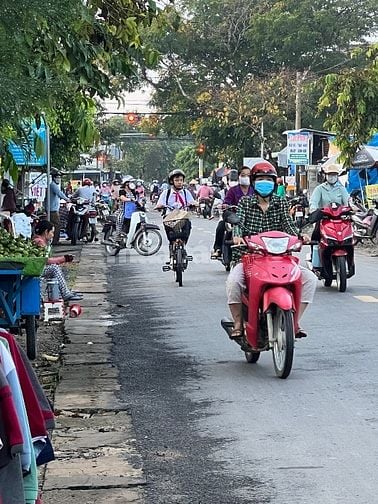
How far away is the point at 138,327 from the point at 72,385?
355 centimetres

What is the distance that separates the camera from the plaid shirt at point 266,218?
31.3ft

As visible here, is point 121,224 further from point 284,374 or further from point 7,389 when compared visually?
point 7,389

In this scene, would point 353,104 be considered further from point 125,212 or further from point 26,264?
point 26,264

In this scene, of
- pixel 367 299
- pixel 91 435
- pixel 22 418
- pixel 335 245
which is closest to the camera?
pixel 22 418

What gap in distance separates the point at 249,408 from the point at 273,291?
51.4 inches

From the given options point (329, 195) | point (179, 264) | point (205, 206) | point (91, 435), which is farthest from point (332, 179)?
point (205, 206)

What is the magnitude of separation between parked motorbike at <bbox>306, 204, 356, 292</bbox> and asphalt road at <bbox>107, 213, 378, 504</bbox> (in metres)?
1.31

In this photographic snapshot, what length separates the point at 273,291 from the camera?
8.77m

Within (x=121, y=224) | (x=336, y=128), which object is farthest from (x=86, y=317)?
(x=336, y=128)

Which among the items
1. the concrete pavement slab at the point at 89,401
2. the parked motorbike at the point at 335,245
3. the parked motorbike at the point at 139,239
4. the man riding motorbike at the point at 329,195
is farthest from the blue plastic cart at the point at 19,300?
the parked motorbike at the point at 139,239

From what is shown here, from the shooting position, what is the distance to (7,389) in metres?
4.15

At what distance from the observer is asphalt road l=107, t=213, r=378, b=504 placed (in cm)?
592

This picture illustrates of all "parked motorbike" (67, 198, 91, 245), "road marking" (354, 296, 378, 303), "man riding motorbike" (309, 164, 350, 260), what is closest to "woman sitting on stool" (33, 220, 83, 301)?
"road marking" (354, 296, 378, 303)

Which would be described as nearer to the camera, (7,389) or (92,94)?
(7,389)
